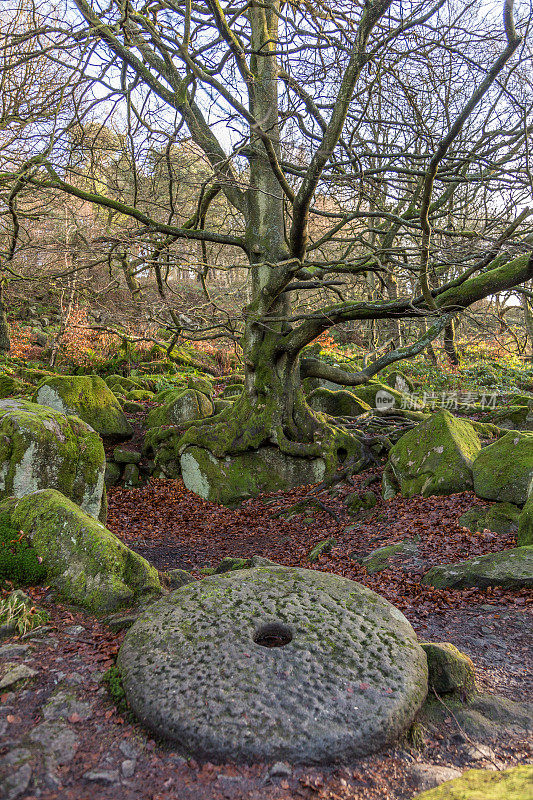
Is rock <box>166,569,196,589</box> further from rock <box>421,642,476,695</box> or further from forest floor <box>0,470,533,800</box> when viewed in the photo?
rock <box>421,642,476,695</box>

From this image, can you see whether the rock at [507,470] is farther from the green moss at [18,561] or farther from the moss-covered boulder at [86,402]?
the moss-covered boulder at [86,402]

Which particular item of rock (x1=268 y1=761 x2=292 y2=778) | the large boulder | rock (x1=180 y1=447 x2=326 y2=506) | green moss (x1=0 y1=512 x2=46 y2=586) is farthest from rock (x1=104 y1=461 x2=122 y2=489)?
rock (x1=268 y1=761 x2=292 y2=778)

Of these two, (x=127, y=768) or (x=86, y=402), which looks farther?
(x=86, y=402)

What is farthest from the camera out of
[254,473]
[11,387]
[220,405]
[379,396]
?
[379,396]

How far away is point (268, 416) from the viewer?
8906 mm

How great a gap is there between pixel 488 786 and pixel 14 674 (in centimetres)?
221

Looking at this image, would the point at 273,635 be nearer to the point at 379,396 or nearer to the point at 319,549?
the point at 319,549

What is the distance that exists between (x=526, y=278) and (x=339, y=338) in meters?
13.9

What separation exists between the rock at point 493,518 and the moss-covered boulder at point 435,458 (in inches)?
35.3

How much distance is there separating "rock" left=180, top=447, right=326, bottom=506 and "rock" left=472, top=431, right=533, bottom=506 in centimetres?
333

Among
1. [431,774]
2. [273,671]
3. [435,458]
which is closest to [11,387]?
[435,458]

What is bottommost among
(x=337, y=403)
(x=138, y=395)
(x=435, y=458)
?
(x=435, y=458)

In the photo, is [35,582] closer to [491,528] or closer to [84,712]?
[84,712]

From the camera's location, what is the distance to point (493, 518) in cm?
538
